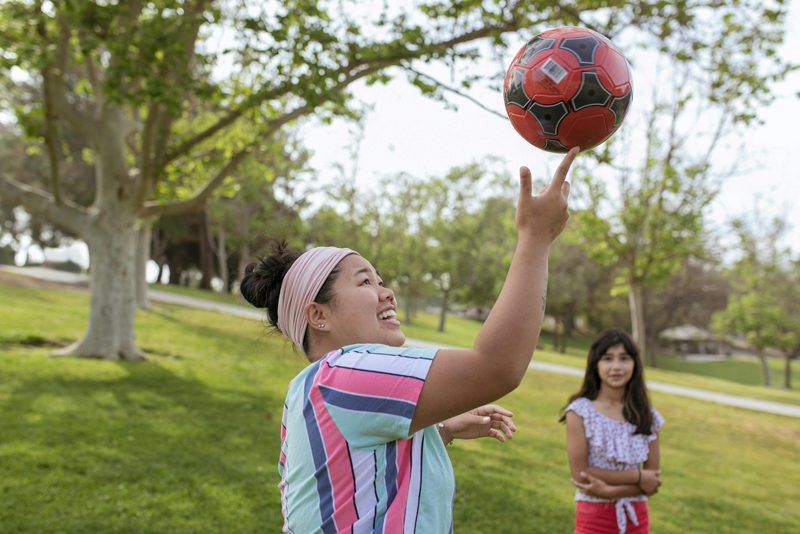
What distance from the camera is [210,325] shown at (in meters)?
19.0

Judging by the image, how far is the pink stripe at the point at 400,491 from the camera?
1565 millimetres

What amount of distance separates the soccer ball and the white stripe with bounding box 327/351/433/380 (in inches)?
35.5

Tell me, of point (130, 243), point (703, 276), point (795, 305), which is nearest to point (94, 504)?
point (130, 243)

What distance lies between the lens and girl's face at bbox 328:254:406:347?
1784 millimetres

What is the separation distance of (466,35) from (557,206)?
859 centimetres

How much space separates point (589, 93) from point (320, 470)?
4.21 ft

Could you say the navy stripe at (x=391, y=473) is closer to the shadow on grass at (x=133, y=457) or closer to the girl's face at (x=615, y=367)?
the girl's face at (x=615, y=367)

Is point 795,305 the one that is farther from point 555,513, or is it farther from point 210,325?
point 555,513

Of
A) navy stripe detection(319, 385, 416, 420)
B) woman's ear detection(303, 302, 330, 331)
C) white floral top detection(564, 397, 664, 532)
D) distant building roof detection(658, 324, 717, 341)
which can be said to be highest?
woman's ear detection(303, 302, 330, 331)

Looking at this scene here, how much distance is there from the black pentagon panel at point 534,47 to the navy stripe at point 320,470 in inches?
46.3

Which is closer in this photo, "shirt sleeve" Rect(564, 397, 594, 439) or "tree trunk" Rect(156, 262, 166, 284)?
"shirt sleeve" Rect(564, 397, 594, 439)

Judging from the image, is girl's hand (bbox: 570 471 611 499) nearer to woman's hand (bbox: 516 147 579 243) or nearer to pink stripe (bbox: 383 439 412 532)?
pink stripe (bbox: 383 439 412 532)

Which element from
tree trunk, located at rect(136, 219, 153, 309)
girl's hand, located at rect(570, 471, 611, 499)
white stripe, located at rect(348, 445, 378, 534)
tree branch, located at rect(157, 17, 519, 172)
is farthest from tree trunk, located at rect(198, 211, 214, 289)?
white stripe, located at rect(348, 445, 378, 534)

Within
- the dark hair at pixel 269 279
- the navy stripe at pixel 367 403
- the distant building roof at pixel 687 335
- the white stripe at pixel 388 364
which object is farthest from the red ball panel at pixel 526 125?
the distant building roof at pixel 687 335
